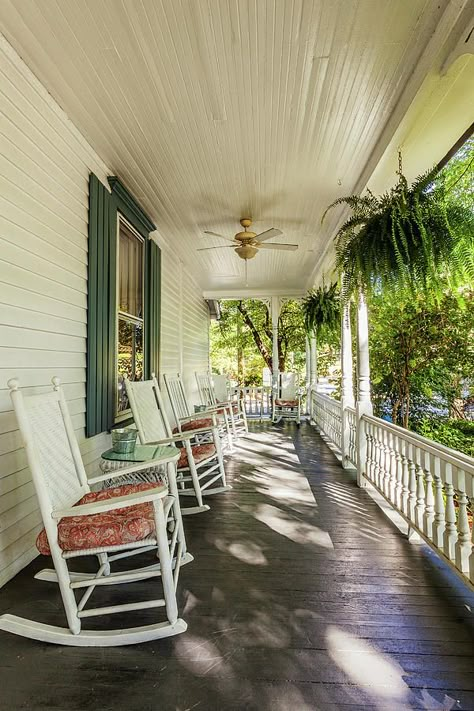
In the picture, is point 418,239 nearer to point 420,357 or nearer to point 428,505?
point 428,505

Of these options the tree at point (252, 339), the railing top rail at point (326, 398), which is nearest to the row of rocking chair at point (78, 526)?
the railing top rail at point (326, 398)

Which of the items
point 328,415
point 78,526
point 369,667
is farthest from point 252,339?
point 369,667

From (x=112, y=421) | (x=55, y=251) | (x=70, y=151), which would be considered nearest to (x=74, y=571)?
(x=112, y=421)

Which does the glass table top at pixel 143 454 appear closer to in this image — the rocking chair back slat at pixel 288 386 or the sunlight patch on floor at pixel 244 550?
the sunlight patch on floor at pixel 244 550

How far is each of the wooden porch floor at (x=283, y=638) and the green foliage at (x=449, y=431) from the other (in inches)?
113

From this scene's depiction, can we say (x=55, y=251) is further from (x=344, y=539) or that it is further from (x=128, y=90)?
(x=344, y=539)

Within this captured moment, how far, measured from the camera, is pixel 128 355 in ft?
12.7

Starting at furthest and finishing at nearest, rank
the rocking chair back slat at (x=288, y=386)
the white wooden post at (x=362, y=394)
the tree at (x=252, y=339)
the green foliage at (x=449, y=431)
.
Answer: the tree at (x=252, y=339)
the rocking chair back slat at (x=288, y=386)
the green foliage at (x=449, y=431)
the white wooden post at (x=362, y=394)

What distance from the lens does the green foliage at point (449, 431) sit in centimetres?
491

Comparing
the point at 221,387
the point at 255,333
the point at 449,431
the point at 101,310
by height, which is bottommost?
the point at 449,431

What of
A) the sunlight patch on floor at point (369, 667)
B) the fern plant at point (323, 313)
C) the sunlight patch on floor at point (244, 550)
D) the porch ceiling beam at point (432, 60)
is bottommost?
the sunlight patch on floor at point (244, 550)

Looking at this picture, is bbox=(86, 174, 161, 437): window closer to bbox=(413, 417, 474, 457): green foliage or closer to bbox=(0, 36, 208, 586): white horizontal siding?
bbox=(0, 36, 208, 586): white horizontal siding

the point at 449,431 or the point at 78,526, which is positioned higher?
the point at 78,526

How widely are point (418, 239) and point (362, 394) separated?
6.07ft
